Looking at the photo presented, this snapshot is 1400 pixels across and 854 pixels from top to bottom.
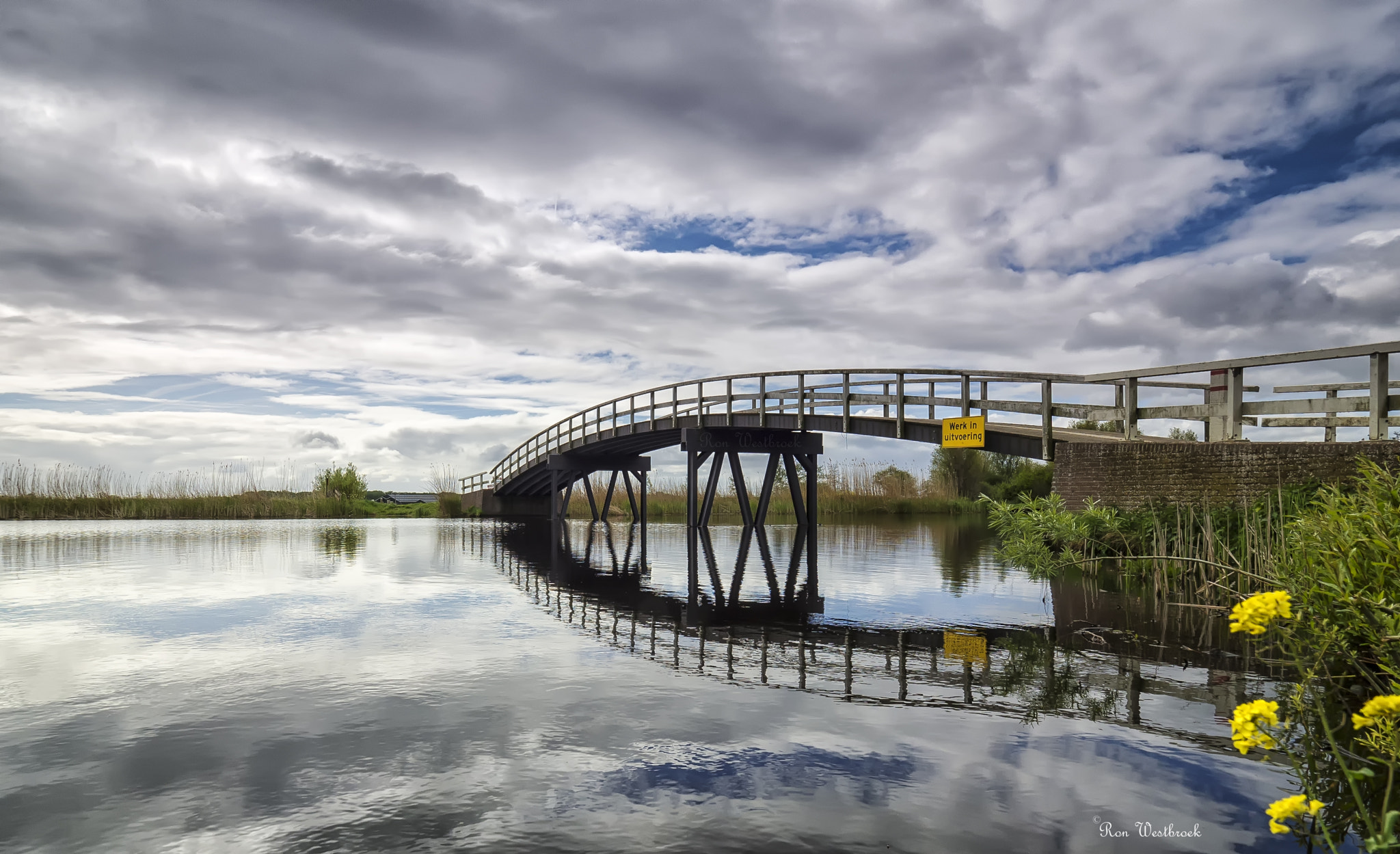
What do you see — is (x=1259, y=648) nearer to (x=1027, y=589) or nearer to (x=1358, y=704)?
(x=1358, y=704)

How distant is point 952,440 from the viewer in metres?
18.6

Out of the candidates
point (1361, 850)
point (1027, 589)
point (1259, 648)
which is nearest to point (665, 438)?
point (1027, 589)

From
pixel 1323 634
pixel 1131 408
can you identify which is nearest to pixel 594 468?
pixel 1131 408

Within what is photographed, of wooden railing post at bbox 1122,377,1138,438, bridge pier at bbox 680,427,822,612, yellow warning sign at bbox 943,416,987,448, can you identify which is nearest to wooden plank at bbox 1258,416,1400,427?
wooden railing post at bbox 1122,377,1138,438

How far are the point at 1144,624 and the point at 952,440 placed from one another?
9.23 meters

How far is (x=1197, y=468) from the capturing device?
543 inches

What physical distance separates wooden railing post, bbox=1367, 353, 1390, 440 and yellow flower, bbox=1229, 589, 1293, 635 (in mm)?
11330

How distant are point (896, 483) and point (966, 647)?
2995cm

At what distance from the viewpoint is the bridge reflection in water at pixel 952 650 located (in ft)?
20.9

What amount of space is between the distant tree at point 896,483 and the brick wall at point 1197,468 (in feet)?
68.7

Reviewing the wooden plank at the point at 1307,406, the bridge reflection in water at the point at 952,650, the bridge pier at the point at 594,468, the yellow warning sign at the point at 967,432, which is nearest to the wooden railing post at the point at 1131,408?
the wooden plank at the point at 1307,406

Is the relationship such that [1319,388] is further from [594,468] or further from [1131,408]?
[594,468]

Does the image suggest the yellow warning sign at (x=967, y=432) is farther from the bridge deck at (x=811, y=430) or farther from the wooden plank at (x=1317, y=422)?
the wooden plank at (x=1317, y=422)

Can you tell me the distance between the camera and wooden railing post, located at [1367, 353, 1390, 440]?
12305mm
